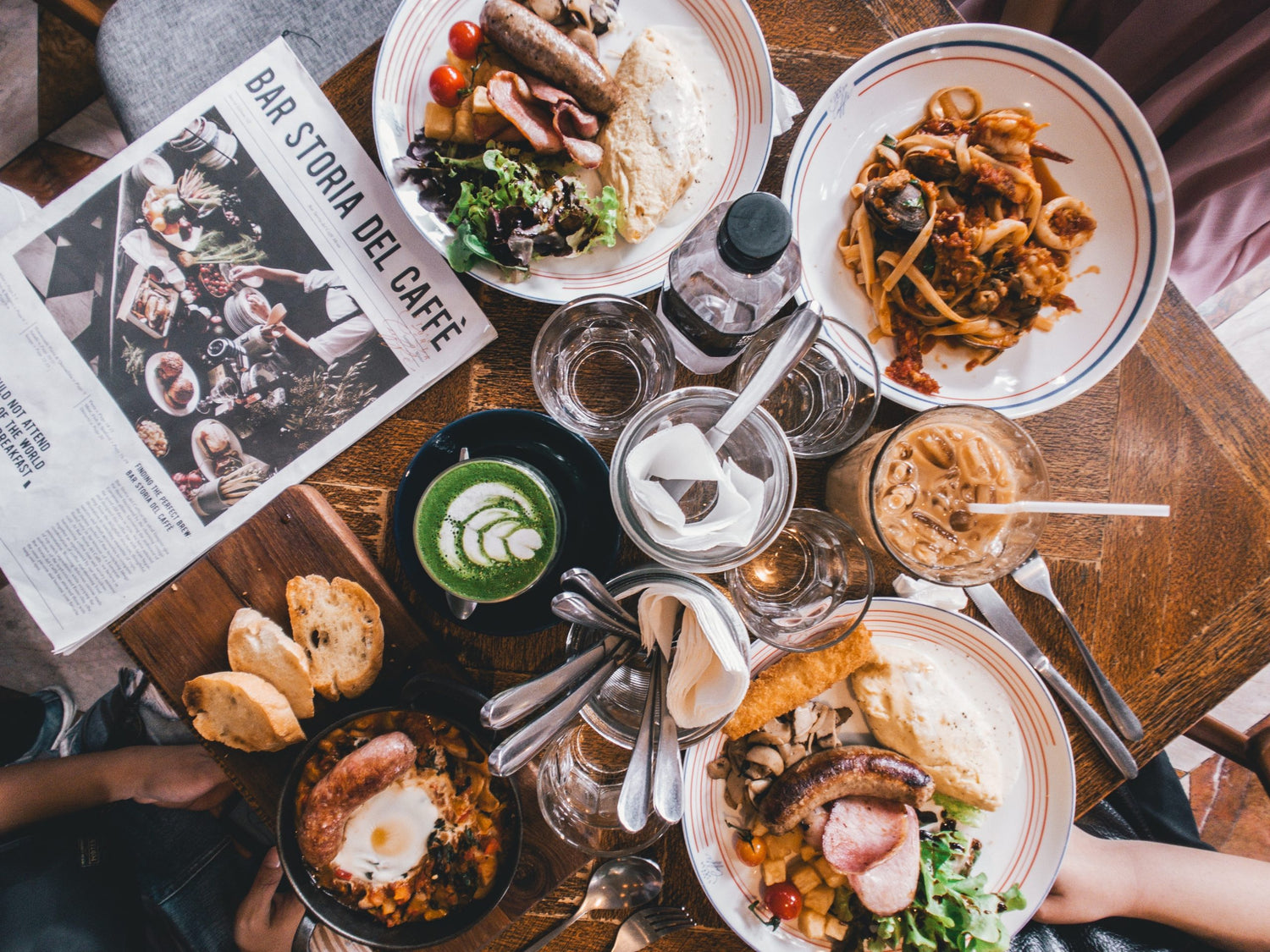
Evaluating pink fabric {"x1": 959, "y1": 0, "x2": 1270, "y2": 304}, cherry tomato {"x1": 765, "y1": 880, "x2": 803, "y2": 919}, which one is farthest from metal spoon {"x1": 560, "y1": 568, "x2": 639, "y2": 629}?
pink fabric {"x1": 959, "y1": 0, "x2": 1270, "y2": 304}

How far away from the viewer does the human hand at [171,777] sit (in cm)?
174

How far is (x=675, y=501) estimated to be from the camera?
103 centimetres

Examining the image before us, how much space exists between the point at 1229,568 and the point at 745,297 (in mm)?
1099

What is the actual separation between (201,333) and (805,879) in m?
1.52

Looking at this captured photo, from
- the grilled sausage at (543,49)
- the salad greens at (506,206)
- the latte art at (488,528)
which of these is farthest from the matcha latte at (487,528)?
the grilled sausage at (543,49)

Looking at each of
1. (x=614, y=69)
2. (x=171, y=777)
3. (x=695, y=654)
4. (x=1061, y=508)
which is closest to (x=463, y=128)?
(x=614, y=69)

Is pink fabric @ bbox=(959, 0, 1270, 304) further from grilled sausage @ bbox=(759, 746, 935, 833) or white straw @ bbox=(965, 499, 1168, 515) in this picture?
grilled sausage @ bbox=(759, 746, 935, 833)

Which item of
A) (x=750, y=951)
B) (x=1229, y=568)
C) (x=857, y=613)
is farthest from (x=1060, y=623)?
(x=750, y=951)

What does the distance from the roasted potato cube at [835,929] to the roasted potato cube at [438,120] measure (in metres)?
1.58

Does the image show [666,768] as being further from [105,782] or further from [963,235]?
[105,782]

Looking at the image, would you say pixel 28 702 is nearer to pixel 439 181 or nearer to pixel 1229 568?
pixel 439 181

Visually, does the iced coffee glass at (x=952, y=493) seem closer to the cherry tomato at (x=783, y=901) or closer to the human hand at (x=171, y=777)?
the cherry tomato at (x=783, y=901)

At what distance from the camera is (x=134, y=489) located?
1.33 metres

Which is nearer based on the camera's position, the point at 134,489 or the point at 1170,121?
the point at 134,489
